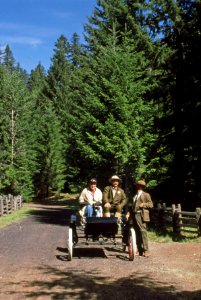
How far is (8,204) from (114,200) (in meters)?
23.3

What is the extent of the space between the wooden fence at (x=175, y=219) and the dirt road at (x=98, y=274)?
2046mm

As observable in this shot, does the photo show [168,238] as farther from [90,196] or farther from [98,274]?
[98,274]

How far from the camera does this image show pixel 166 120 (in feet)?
70.0

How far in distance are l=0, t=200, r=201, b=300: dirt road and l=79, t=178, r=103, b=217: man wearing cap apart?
125cm

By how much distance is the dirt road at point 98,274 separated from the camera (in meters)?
7.54

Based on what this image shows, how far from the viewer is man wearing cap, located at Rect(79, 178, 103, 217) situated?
11.9m

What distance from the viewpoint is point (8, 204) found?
111 ft

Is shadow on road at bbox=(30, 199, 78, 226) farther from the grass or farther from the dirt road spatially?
the dirt road

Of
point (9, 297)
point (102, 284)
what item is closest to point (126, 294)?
point (102, 284)

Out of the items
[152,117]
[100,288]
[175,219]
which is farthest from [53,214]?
[100,288]

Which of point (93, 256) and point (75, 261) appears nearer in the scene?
point (75, 261)

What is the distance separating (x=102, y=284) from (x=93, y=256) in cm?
367

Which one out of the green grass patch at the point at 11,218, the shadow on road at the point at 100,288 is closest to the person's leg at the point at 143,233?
the shadow on road at the point at 100,288

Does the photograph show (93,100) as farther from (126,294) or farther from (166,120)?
(126,294)
